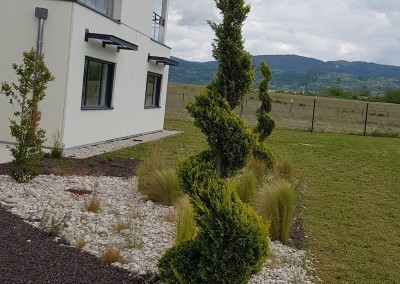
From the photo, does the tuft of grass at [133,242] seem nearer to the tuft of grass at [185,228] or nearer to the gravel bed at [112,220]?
the gravel bed at [112,220]

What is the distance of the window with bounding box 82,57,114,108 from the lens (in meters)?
12.4

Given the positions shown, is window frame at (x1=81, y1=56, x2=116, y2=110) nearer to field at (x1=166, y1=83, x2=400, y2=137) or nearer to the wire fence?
the wire fence

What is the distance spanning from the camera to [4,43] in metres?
11.0

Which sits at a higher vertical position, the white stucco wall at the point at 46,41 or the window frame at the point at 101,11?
the window frame at the point at 101,11

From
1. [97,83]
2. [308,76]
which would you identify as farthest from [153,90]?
[308,76]

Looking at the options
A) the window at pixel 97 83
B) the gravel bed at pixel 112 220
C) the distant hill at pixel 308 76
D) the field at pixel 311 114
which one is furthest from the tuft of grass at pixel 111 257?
the distant hill at pixel 308 76

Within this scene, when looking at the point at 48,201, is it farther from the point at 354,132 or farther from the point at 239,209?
the point at 354,132

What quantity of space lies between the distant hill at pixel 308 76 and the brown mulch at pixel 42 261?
178 ft

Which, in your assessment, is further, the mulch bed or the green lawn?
the green lawn

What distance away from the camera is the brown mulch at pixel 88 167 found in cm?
839

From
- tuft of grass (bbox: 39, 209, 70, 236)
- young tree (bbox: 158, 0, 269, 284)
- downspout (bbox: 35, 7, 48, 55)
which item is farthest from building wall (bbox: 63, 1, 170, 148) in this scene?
young tree (bbox: 158, 0, 269, 284)

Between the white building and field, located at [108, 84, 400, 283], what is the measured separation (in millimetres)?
1203

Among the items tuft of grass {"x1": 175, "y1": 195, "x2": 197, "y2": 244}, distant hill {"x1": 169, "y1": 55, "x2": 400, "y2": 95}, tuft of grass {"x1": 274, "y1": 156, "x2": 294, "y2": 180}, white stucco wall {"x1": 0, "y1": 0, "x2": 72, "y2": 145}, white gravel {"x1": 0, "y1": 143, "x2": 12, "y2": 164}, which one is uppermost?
distant hill {"x1": 169, "y1": 55, "x2": 400, "y2": 95}

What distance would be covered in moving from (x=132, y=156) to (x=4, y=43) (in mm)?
3733
